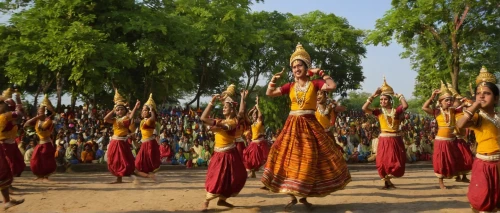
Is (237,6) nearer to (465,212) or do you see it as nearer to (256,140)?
(256,140)

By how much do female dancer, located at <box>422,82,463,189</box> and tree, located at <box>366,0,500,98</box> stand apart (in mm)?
14951

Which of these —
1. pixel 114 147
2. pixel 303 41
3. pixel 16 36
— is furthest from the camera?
pixel 303 41

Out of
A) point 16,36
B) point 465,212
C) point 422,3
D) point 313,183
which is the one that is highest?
point 422,3

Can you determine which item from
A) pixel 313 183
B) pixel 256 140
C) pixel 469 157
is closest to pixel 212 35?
pixel 256 140

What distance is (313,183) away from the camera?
692 centimetres

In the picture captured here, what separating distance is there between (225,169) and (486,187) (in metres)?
3.76

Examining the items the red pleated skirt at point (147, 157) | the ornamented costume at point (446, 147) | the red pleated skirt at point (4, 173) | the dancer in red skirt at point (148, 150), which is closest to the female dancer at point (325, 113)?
the ornamented costume at point (446, 147)

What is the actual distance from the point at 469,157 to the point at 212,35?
21647mm

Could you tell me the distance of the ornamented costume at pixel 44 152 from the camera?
11.7m

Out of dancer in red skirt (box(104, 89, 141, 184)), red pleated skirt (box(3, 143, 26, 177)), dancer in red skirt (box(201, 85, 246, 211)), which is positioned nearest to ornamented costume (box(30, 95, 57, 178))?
red pleated skirt (box(3, 143, 26, 177))

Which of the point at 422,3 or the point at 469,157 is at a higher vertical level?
the point at 422,3

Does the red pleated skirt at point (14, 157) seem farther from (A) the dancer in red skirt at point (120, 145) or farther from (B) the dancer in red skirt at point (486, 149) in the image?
(B) the dancer in red skirt at point (486, 149)

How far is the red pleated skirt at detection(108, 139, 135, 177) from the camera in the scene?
1103 centimetres

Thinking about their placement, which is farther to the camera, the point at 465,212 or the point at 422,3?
the point at 422,3
